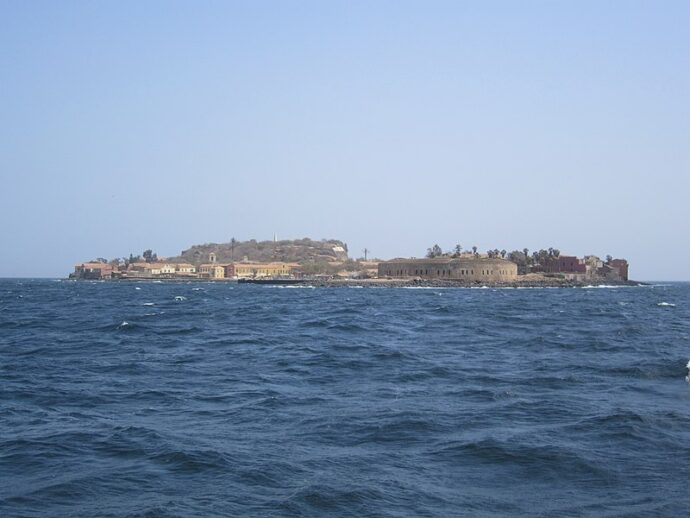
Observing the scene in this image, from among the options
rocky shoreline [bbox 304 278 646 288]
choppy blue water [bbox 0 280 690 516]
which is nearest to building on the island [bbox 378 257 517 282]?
rocky shoreline [bbox 304 278 646 288]

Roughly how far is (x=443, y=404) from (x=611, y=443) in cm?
490

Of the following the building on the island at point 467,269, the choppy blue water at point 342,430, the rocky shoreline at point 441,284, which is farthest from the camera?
the building on the island at point 467,269

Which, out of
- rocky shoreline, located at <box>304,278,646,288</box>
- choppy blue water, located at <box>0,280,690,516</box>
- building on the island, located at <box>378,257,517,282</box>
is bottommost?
choppy blue water, located at <box>0,280,690,516</box>

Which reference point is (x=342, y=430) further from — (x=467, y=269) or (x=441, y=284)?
(x=467, y=269)

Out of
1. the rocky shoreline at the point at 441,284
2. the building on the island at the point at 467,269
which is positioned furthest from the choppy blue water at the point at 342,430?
the building on the island at the point at 467,269

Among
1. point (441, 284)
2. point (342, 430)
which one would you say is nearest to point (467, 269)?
point (441, 284)

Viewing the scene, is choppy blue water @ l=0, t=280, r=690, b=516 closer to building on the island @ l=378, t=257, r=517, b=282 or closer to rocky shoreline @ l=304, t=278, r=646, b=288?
rocky shoreline @ l=304, t=278, r=646, b=288

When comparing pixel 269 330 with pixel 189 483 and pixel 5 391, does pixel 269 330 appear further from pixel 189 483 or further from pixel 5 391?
pixel 189 483

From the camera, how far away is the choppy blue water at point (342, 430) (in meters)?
11.8

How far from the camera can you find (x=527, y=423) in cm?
1728

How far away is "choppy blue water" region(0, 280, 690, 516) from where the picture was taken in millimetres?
11836

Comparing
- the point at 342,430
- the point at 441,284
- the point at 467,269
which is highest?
the point at 467,269

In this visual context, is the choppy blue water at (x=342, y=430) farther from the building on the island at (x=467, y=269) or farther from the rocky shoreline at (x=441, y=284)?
the building on the island at (x=467, y=269)

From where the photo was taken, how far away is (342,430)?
1642cm
